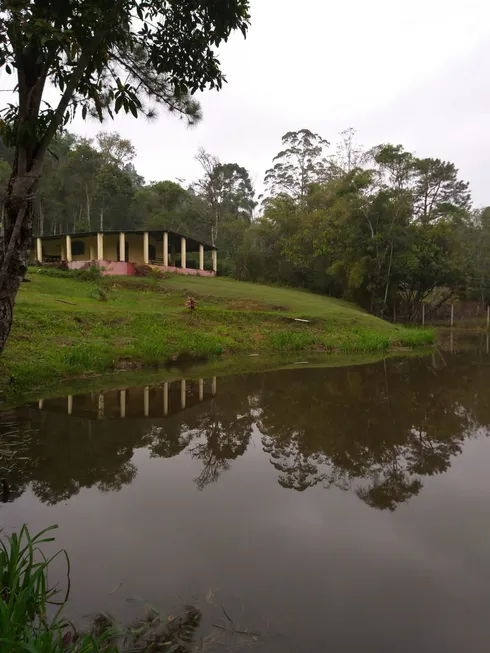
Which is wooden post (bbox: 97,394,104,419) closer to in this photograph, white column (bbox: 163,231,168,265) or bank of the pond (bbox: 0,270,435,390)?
bank of the pond (bbox: 0,270,435,390)

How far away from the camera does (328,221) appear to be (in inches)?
1236

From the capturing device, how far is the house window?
3241 centimetres

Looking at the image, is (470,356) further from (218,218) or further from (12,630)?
(218,218)

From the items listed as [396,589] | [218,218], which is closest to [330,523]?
[396,589]

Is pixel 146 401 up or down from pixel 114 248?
down

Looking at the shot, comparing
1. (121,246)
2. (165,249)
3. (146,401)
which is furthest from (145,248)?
(146,401)

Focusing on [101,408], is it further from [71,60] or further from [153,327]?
[153,327]

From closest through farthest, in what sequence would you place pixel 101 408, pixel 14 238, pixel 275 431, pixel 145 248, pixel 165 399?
1. pixel 14 238
2. pixel 275 431
3. pixel 101 408
4. pixel 165 399
5. pixel 145 248

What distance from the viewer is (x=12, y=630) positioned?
190cm

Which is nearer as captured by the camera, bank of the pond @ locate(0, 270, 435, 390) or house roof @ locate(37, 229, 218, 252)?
bank of the pond @ locate(0, 270, 435, 390)

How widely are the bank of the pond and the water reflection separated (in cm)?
243

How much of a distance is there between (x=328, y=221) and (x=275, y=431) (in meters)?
27.4

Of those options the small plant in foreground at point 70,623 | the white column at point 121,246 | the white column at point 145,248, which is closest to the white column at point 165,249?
the white column at point 145,248

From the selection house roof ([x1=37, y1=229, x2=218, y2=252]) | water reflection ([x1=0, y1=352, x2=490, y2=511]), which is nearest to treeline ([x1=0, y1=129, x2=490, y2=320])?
house roof ([x1=37, y1=229, x2=218, y2=252])
